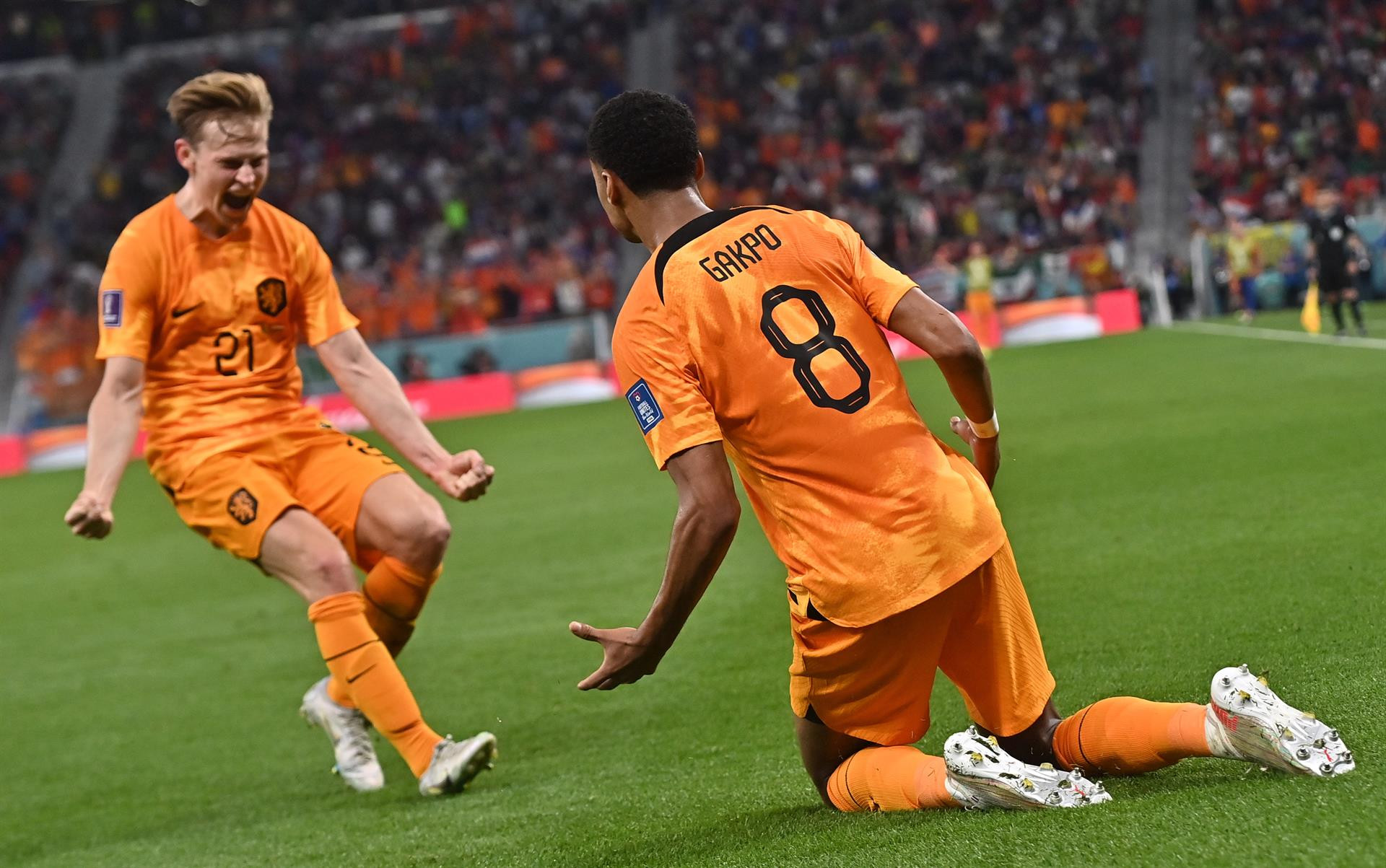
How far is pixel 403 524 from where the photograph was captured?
5.42m

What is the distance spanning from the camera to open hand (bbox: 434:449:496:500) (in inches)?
197

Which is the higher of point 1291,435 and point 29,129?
point 29,129

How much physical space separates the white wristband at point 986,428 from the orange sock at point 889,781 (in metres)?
0.82

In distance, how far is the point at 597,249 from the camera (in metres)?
29.3

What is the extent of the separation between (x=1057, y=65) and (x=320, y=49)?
16.8 metres

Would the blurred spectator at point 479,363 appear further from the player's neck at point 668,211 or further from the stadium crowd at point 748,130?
the player's neck at point 668,211

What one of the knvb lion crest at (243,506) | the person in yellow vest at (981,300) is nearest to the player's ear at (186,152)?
the knvb lion crest at (243,506)

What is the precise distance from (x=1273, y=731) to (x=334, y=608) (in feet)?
10.5

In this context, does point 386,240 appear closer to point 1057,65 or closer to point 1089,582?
point 1057,65

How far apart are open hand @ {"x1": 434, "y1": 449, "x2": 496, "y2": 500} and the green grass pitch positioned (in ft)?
3.39

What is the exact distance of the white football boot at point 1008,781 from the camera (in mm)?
3439

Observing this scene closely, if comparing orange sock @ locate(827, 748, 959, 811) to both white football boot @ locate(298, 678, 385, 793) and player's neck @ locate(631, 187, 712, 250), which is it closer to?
player's neck @ locate(631, 187, 712, 250)

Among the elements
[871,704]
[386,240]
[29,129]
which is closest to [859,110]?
[386,240]

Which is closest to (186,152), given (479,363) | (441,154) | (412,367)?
(412,367)
